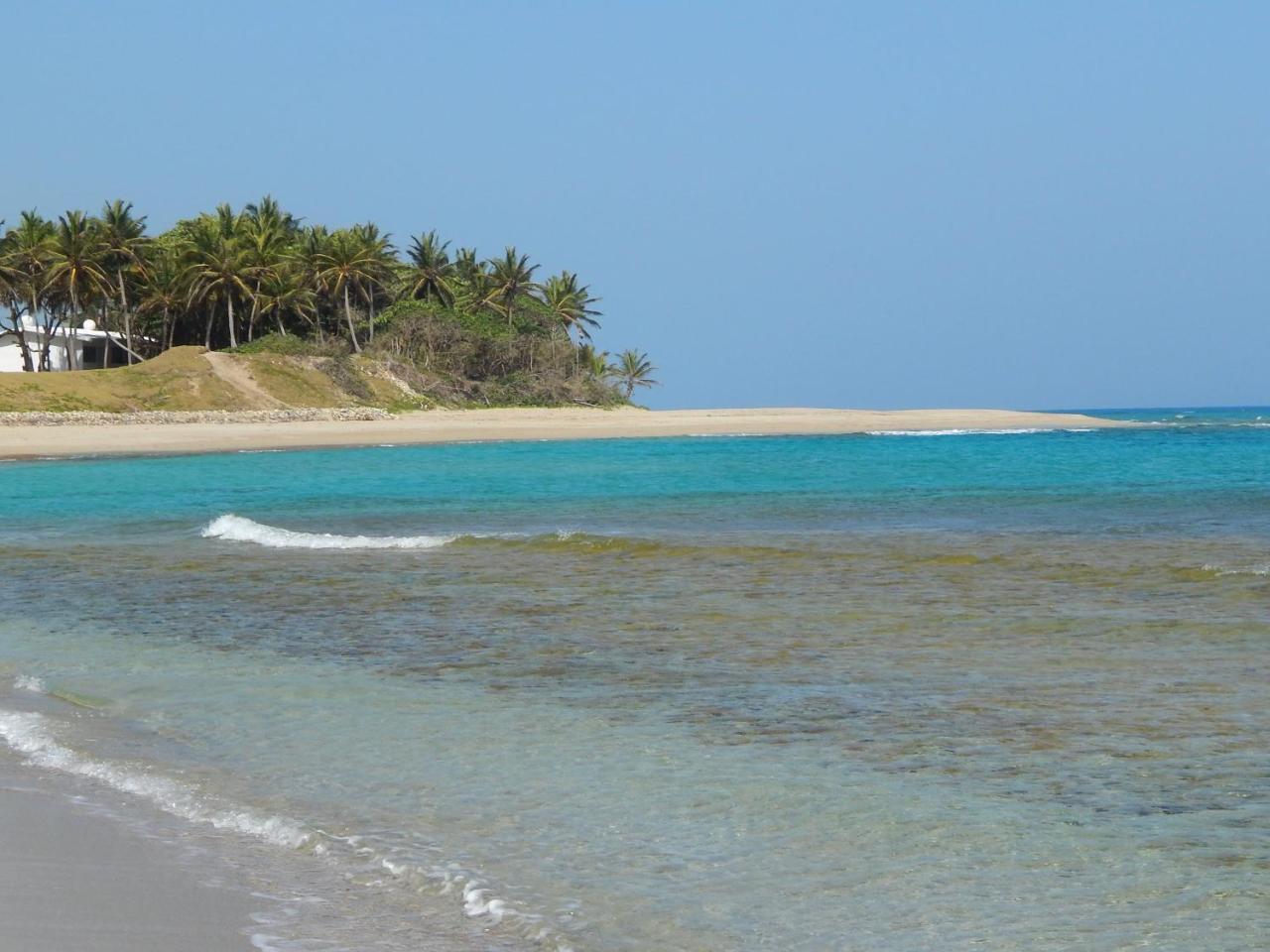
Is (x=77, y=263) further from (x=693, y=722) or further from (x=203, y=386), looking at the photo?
(x=693, y=722)

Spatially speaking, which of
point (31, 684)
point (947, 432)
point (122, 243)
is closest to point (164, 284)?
point (122, 243)

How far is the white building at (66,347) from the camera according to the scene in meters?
73.6

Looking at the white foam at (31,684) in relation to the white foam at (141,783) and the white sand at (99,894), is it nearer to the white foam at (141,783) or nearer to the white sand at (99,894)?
the white foam at (141,783)

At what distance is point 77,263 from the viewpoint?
64.4m

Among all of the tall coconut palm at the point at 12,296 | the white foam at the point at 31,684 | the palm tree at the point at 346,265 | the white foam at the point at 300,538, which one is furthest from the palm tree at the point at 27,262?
the white foam at the point at 31,684

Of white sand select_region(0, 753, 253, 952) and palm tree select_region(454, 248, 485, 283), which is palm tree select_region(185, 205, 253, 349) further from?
white sand select_region(0, 753, 253, 952)

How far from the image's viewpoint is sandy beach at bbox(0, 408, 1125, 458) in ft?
152

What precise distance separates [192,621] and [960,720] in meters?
6.76

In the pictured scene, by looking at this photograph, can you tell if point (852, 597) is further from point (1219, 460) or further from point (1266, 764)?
point (1219, 460)

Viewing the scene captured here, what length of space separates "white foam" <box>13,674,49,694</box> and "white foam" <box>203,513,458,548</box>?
8321 mm

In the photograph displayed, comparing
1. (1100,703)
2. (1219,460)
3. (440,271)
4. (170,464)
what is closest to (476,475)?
(170,464)

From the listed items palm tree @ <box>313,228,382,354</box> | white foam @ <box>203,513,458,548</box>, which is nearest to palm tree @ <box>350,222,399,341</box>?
palm tree @ <box>313,228,382,354</box>

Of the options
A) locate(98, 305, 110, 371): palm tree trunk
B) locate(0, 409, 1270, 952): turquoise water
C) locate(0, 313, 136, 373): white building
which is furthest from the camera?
locate(0, 313, 136, 373): white building

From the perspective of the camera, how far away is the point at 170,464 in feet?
125
